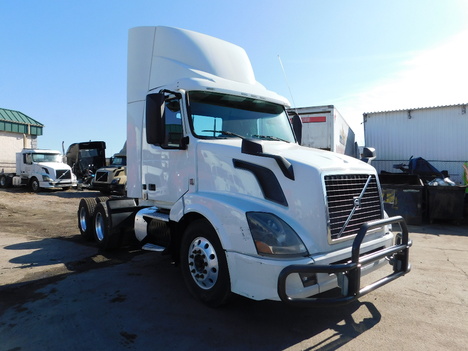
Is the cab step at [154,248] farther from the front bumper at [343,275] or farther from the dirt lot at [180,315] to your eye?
the front bumper at [343,275]

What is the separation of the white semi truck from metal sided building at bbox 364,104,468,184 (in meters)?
18.0

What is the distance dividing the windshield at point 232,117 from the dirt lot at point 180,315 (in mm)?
2038

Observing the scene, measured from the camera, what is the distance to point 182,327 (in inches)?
124

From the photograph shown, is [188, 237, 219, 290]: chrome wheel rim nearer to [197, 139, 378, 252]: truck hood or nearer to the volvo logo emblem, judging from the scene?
[197, 139, 378, 252]: truck hood

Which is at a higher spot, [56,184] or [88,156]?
[88,156]

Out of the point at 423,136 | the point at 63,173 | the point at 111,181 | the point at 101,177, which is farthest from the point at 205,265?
the point at 63,173

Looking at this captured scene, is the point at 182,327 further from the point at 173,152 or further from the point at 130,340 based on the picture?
the point at 173,152

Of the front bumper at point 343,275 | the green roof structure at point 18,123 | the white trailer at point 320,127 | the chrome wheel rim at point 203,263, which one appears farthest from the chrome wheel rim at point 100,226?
the green roof structure at point 18,123

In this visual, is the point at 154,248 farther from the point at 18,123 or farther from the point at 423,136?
the point at 18,123

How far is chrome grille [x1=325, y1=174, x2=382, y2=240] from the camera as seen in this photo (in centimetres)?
314

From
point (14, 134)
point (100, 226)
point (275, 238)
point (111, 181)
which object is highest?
point (14, 134)

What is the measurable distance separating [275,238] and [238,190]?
730mm

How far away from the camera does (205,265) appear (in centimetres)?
352

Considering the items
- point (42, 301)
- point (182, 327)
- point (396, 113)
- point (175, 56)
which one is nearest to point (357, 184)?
point (182, 327)
